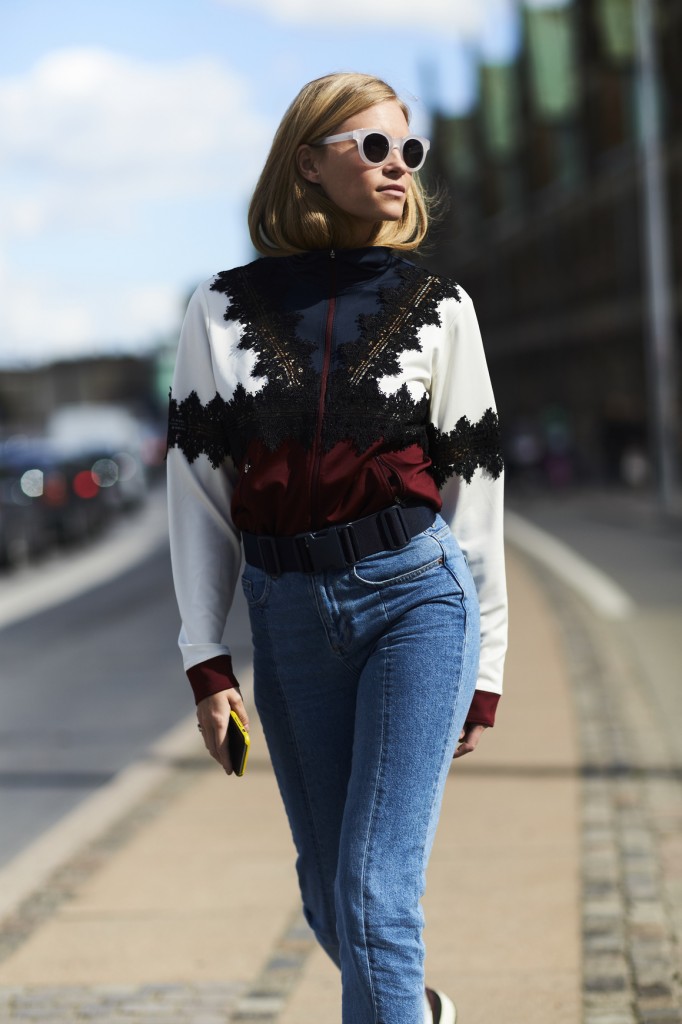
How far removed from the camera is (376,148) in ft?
9.23

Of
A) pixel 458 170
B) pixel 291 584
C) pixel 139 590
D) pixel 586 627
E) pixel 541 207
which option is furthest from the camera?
pixel 458 170

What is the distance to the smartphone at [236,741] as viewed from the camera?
109 inches

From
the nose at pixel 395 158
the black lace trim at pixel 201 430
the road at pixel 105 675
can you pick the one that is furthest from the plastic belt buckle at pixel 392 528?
the road at pixel 105 675

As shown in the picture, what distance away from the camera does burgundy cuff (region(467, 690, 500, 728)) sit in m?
2.87

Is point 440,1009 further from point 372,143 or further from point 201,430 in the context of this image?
point 372,143

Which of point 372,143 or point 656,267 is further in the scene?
point 656,267

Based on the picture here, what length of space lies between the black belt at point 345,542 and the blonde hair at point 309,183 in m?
0.52

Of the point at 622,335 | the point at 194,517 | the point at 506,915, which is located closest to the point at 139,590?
the point at 506,915

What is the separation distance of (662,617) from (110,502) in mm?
19098

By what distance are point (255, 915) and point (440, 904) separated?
554 millimetres

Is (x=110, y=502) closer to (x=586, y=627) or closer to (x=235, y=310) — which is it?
(x=586, y=627)

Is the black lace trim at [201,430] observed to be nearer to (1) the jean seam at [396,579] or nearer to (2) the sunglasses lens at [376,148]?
(1) the jean seam at [396,579]

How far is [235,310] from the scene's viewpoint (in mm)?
2848

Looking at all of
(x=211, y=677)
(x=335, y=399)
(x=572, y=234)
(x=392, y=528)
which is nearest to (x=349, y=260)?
(x=335, y=399)
